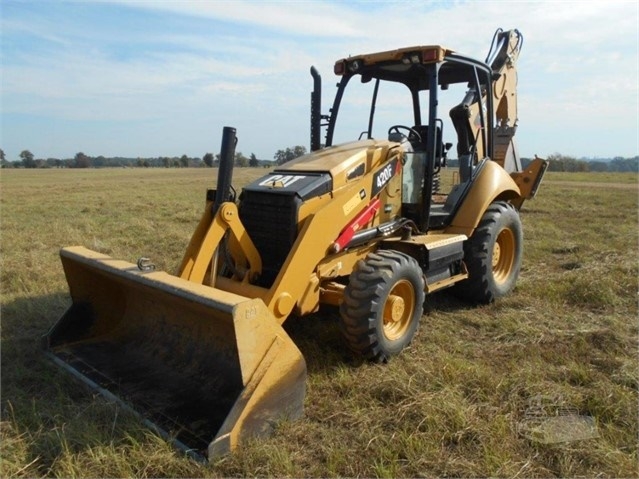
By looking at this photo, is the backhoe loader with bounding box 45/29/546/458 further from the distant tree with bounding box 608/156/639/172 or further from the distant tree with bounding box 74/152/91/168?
the distant tree with bounding box 74/152/91/168

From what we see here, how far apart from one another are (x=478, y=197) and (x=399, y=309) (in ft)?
6.24

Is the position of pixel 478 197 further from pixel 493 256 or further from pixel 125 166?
pixel 125 166

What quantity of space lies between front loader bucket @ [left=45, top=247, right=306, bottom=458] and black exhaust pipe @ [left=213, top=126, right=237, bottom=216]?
739 millimetres

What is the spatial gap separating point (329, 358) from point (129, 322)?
1.79 m

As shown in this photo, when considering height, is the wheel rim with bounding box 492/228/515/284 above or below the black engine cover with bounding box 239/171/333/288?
below

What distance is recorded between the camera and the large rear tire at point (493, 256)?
5449 millimetres

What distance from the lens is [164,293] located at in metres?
3.57

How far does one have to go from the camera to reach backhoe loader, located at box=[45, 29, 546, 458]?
3.25m

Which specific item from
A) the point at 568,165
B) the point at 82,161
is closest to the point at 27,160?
the point at 82,161

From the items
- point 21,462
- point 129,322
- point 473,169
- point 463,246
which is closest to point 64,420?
point 21,462

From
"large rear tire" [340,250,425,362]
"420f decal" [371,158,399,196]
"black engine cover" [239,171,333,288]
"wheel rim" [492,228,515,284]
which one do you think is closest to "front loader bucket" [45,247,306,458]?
"large rear tire" [340,250,425,362]

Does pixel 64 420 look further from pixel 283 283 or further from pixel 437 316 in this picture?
pixel 437 316

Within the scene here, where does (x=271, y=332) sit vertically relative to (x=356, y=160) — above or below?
below

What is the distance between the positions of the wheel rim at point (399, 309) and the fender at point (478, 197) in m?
1.30
